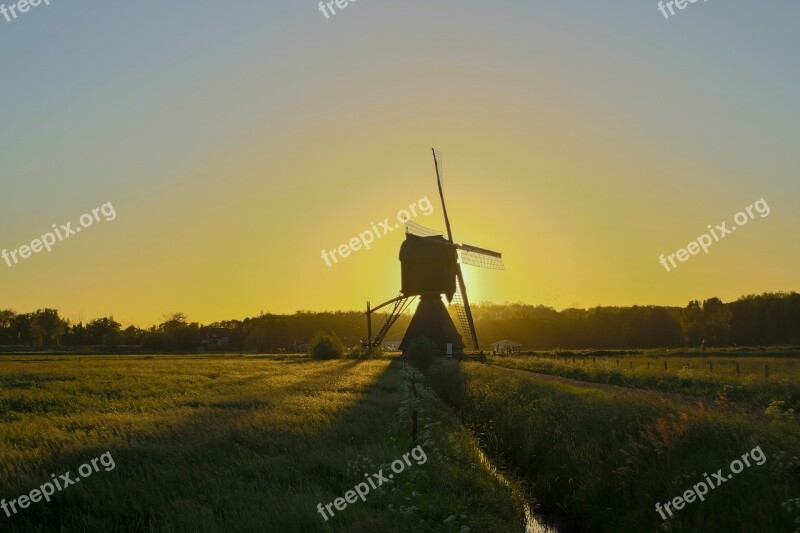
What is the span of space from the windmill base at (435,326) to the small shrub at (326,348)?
547 inches

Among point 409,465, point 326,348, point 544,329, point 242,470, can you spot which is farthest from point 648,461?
point 544,329

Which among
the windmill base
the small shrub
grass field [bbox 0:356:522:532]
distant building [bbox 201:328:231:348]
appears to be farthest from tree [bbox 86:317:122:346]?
grass field [bbox 0:356:522:532]

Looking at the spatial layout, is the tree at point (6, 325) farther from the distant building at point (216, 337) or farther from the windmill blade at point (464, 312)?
the windmill blade at point (464, 312)

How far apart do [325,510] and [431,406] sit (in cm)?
1410

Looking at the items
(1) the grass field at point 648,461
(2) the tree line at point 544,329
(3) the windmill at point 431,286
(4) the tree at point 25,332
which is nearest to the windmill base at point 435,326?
(3) the windmill at point 431,286

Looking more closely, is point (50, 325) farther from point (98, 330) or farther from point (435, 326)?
point (435, 326)

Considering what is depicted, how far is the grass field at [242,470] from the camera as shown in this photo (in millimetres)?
10461

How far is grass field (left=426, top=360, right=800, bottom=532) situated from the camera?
980cm

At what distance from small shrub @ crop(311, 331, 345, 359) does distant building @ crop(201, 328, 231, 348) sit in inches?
2948

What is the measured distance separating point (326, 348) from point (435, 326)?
60.4 feet

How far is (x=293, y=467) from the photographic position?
43.7ft

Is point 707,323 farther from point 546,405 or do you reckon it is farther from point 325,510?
point 325,510

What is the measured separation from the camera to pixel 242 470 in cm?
1289

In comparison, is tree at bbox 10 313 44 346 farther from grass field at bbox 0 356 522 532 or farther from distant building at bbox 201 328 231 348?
grass field at bbox 0 356 522 532
